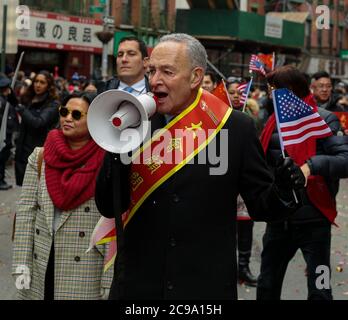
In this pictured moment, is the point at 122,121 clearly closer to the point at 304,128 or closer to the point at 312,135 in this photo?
the point at 304,128

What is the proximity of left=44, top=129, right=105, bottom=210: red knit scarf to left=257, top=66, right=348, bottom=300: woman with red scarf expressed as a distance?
1236mm

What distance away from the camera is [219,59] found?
27688 millimetres

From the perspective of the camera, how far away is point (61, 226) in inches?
141

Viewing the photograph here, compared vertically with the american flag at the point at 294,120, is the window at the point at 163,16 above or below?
above

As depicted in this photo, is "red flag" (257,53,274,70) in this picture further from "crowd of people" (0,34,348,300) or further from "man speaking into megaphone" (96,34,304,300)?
"man speaking into megaphone" (96,34,304,300)

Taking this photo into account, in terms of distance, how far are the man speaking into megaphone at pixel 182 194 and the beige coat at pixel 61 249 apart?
2.58 ft

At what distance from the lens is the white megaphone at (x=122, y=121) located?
7.92 feet

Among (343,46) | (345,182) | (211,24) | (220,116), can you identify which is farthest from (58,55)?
(220,116)

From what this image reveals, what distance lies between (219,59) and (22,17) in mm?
13332

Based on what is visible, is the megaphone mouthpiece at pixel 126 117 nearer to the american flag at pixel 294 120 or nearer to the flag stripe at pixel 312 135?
the american flag at pixel 294 120

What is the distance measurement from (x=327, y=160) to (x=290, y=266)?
10.1ft

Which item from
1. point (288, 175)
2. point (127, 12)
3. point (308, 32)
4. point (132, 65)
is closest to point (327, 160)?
point (288, 175)

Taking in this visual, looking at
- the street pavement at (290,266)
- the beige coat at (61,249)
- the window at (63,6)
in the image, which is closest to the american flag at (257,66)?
the street pavement at (290,266)

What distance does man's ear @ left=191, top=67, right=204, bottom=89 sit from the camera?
2.76 m
